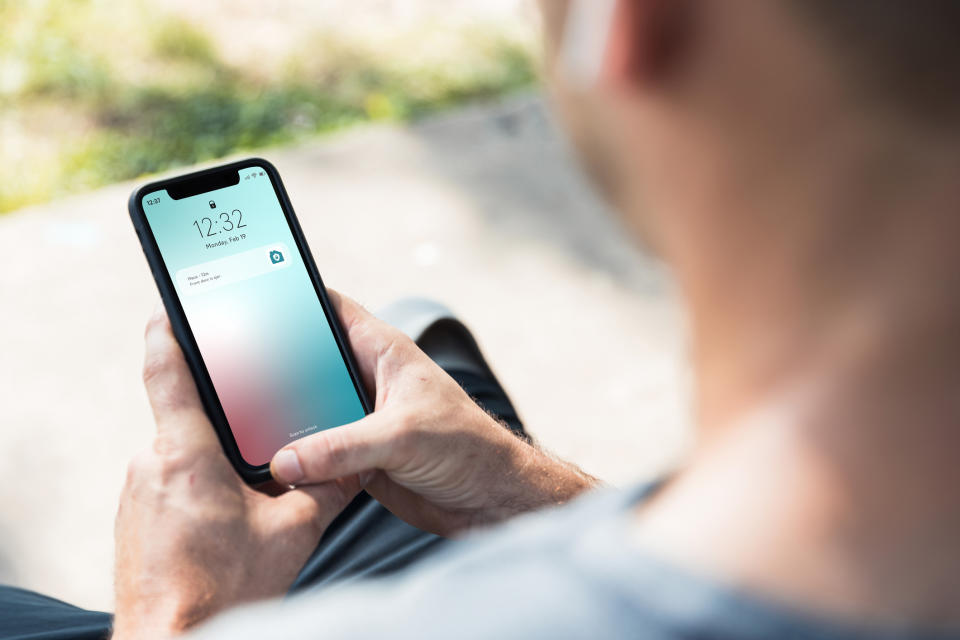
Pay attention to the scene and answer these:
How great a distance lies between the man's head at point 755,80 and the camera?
42 cm

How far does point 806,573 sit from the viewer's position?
1.42ft

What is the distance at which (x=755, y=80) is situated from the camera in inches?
17.7

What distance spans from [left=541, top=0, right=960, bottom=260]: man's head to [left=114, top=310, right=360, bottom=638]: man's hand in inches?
21.1

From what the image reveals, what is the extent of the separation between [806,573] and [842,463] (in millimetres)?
55

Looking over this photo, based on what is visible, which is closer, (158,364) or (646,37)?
(646,37)

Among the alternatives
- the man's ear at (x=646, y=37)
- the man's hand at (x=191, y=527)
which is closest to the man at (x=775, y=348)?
the man's ear at (x=646, y=37)

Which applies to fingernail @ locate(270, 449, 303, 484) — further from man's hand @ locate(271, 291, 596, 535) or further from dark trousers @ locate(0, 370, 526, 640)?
dark trousers @ locate(0, 370, 526, 640)

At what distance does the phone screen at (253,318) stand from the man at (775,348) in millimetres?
477

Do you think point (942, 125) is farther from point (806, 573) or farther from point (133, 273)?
point (133, 273)

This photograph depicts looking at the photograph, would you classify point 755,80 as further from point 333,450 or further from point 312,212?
point 312,212

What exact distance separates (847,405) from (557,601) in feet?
0.56

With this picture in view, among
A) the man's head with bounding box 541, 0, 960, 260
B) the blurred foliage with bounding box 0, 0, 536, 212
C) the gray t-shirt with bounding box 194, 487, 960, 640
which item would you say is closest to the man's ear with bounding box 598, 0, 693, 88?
the man's head with bounding box 541, 0, 960, 260

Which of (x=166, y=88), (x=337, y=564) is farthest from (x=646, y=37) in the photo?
(x=166, y=88)

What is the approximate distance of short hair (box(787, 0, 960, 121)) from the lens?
42cm
